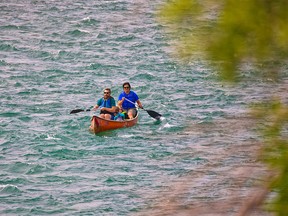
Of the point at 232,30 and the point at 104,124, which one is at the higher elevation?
the point at 232,30

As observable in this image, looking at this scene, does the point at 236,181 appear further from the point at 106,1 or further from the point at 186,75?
the point at 106,1

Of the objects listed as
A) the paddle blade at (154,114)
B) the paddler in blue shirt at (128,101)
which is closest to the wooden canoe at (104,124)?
the paddler in blue shirt at (128,101)

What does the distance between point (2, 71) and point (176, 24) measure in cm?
3567

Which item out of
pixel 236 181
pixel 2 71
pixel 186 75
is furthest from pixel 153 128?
pixel 236 181

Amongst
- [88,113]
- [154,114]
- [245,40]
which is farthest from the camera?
[88,113]

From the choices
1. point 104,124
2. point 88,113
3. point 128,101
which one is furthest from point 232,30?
point 88,113

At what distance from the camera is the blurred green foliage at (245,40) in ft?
9.64

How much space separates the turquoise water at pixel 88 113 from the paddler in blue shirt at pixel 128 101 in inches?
20.8

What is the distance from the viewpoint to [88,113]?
30.6 meters

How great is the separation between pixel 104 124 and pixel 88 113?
342cm

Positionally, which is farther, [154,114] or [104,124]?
[154,114]

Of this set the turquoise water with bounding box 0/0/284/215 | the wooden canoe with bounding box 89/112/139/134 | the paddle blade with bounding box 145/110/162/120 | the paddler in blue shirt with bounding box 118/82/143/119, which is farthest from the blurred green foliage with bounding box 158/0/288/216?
the paddle blade with bounding box 145/110/162/120

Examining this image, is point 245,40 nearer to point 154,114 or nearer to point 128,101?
point 128,101

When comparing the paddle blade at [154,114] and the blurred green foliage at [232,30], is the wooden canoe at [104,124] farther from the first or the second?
the blurred green foliage at [232,30]
